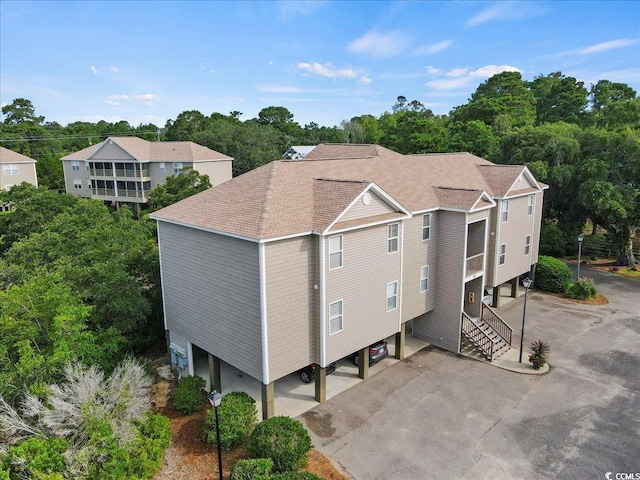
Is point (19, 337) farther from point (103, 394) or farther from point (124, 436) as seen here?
point (124, 436)

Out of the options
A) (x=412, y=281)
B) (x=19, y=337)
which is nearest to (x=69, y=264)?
(x=19, y=337)

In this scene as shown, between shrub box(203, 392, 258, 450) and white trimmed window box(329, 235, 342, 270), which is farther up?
white trimmed window box(329, 235, 342, 270)

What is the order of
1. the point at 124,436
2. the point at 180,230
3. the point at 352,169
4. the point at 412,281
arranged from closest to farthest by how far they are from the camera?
the point at 124,436, the point at 180,230, the point at 412,281, the point at 352,169

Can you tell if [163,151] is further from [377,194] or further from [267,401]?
[267,401]

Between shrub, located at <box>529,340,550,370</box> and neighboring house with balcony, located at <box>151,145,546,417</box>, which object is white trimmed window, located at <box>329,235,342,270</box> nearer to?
neighboring house with balcony, located at <box>151,145,546,417</box>

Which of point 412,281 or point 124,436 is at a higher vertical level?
point 412,281

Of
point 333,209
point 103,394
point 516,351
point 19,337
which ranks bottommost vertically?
point 516,351

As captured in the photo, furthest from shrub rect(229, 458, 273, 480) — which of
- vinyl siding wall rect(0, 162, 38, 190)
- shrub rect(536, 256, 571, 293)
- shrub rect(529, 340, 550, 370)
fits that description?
vinyl siding wall rect(0, 162, 38, 190)
